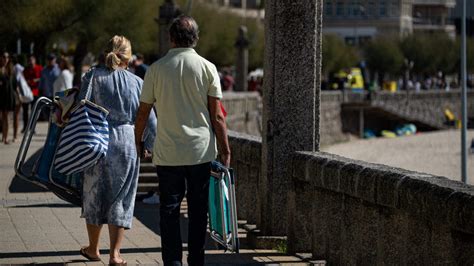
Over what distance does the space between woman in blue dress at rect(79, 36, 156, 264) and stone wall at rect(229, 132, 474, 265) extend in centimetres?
138

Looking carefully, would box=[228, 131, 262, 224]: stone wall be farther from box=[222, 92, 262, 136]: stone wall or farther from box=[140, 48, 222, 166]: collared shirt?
box=[222, 92, 262, 136]: stone wall

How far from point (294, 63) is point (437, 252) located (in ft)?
12.1

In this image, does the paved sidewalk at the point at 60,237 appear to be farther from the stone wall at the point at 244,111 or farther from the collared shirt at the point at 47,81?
the stone wall at the point at 244,111

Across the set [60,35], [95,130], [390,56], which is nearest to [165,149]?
[95,130]

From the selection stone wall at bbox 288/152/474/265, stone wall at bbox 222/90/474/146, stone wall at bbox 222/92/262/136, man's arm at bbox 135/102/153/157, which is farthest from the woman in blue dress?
stone wall at bbox 222/90/474/146

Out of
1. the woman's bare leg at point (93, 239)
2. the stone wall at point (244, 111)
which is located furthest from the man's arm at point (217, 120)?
the stone wall at point (244, 111)

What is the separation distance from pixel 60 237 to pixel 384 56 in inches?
4698

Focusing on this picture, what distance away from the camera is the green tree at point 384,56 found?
13012 cm

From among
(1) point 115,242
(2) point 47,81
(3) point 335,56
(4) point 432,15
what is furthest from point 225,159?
(4) point 432,15

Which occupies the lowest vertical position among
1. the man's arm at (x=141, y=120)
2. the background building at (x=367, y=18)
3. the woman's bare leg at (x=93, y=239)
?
the background building at (x=367, y=18)

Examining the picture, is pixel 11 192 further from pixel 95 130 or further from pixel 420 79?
pixel 420 79

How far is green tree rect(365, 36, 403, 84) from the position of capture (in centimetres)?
13012

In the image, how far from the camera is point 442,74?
135750 mm

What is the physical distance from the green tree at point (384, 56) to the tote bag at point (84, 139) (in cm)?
12000
